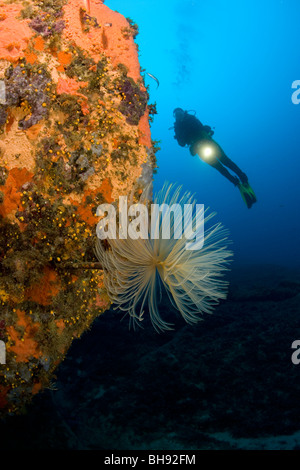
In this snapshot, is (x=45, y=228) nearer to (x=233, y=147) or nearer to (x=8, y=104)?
(x=8, y=104)

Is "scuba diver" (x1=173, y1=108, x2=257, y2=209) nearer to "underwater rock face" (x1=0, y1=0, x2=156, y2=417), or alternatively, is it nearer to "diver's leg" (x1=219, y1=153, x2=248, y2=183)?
"diver's leg" (x1=219, y1=153, x2=248, y2=183)

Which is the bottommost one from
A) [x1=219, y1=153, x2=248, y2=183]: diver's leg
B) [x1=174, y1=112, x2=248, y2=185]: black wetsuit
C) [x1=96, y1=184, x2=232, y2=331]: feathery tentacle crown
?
[x1=96, y1=184, x2=232, y2=331]: feathery tentacle crown

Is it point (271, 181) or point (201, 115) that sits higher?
point (201, 115)

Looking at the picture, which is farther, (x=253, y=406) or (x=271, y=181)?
(x=271, y=181)

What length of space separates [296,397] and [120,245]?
2.94 meters

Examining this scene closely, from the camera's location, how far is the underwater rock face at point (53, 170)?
272cm

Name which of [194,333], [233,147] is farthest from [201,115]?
[194,333]

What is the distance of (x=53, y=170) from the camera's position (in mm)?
2797

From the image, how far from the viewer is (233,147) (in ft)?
400

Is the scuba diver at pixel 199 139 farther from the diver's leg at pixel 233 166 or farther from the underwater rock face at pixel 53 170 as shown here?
the underwater rock face at pixel 53 170

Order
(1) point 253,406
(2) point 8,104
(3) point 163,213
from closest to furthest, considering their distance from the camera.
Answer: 1. (2) point 8,104
2. (3) point 163,213
3. (1) point 253,406

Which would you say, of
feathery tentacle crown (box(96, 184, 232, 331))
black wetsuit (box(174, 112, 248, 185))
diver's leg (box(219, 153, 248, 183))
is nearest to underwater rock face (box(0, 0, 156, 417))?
feathery tentacle crown (box(96, 184, 232, 331))


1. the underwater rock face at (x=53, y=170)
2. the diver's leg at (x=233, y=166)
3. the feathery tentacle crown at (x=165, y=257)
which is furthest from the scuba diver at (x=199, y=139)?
the feathery tentacle crown at (x=165, y=257)

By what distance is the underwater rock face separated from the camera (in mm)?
2717
